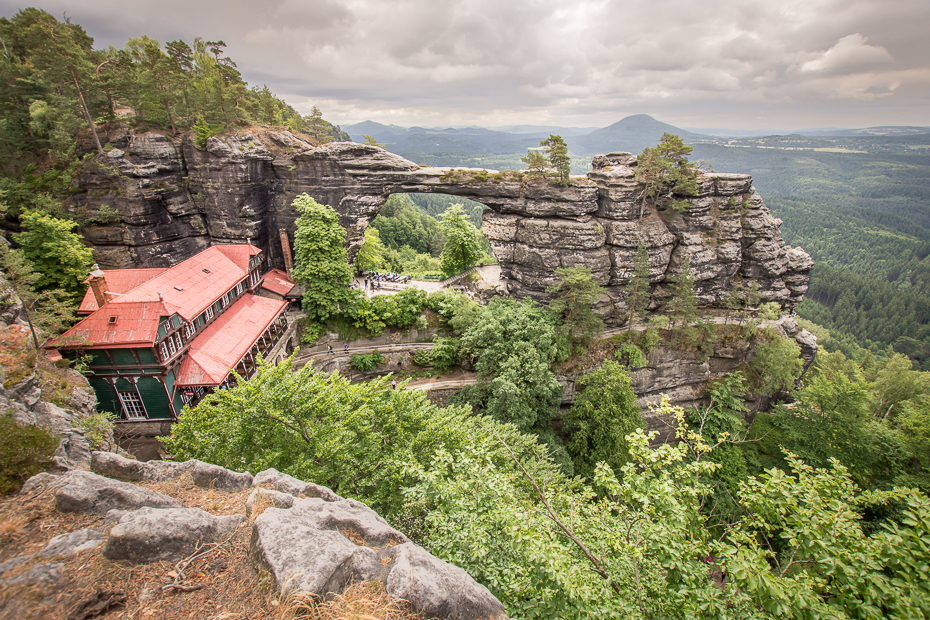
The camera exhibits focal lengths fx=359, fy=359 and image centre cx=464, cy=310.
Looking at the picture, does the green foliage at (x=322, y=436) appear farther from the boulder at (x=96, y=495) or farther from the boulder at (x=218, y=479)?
the boulder at (x=96, y=495)

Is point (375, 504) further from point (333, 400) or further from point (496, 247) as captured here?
point (496, 247)

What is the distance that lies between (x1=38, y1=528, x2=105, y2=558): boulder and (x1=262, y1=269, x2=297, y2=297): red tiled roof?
2636 cm

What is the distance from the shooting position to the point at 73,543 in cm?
553

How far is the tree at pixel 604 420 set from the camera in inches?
931

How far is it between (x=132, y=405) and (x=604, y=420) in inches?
1088

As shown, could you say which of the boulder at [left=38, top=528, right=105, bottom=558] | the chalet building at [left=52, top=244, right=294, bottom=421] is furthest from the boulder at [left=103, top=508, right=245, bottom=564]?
the chalet building at [left=52, top=244, right=294, bottom=421]

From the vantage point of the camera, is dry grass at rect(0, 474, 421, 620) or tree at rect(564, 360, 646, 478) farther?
tree at rect(564, 360, 646, 478)

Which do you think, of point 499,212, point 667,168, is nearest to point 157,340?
point 499,212

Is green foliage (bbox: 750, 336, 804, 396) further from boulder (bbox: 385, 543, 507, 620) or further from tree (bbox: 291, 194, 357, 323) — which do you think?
tree (bbox: 291, 194, 357, 323)

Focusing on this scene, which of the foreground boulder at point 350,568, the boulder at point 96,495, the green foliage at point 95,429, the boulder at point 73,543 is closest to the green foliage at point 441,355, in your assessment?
the green foliage at point 95,429

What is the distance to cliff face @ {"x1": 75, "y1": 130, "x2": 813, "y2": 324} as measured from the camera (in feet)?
94.1

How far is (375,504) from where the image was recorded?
1104 centimetres

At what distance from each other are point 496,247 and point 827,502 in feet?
91.7

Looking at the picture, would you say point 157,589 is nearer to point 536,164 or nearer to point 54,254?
point 54,254
